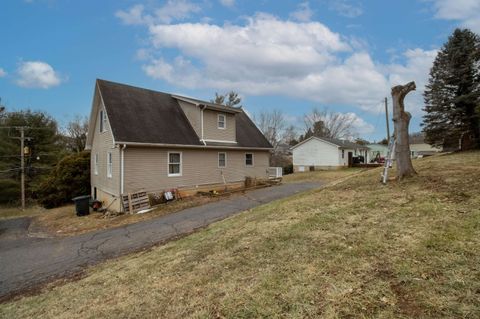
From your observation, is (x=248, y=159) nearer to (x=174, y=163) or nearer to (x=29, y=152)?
(x=174, y=163)

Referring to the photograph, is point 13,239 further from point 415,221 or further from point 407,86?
point 407,86

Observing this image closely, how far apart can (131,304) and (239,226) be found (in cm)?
343

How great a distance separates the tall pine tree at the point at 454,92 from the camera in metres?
17.0

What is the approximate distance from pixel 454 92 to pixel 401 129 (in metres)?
13.6

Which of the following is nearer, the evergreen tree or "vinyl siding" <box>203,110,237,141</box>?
"vinyl siding" <box>203,110,237,141</box>

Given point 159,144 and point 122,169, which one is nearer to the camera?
point 122,169

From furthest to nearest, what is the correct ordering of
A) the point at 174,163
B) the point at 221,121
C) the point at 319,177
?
the point at 319,177 → the point at 221,121 → the point at 174,163

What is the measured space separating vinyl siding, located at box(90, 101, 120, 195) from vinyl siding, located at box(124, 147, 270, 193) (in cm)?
71

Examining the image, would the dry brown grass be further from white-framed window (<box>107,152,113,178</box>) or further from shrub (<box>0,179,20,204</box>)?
shrub (<box>0,179,20,204</box>)

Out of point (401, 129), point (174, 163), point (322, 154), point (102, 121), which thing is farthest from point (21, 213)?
point (322, 154)

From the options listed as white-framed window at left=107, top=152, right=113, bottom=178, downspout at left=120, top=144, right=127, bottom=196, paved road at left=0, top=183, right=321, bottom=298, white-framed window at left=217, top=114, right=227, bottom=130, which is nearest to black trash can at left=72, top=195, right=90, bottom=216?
white-framed window at left=107, top=152, right=113, bottom=178

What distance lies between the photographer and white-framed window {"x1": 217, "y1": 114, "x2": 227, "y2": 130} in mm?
16984

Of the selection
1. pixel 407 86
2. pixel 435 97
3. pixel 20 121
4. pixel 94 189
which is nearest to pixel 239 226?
pixel 407 86

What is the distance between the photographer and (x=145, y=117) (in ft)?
48.5
